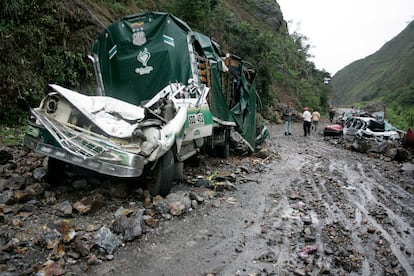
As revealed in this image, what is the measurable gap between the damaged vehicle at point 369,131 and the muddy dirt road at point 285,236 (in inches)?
275

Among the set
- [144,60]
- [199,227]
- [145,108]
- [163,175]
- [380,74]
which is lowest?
[199,227]

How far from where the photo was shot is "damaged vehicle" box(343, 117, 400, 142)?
13.0 meters

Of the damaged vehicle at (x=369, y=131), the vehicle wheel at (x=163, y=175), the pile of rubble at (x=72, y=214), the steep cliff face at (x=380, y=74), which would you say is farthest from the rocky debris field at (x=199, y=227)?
the steep cliff face at (x=380, y=74)

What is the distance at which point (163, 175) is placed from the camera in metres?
4.52

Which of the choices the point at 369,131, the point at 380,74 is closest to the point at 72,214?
the point at 369,131

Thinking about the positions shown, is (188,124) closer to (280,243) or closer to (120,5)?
(280,243)

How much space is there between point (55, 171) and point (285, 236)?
3.33 metres

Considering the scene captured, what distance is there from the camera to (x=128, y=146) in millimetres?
4121

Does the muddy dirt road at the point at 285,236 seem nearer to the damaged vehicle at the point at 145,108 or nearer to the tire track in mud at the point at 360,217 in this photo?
the tire track in mud at the point at 360,217

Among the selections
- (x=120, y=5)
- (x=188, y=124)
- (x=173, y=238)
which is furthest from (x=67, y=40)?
(x=173, y=238)

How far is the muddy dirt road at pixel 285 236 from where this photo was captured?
3197 mm

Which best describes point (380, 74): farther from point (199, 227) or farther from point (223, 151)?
point (199, 227)

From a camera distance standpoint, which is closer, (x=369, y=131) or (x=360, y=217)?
(x=360, y=217)

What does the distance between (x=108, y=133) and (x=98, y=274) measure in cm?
183
